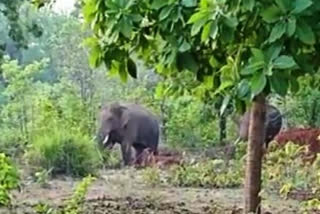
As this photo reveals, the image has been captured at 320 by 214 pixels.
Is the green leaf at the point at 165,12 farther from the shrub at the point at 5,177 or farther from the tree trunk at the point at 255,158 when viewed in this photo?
the shrub at the point at 5,177

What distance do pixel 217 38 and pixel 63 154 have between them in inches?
223

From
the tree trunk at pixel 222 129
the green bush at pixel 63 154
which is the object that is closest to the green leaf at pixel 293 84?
the green bush at pixel 63 154

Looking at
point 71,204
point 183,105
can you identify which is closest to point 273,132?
point 183,105

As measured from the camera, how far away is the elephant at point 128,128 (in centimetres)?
1045

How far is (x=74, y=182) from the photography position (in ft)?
24.5

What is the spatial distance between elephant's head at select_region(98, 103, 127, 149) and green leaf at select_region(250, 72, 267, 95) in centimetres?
798

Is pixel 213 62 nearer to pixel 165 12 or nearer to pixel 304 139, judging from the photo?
pixel 165 12

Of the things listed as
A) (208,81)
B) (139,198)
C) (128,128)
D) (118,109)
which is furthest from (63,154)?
(208,81)

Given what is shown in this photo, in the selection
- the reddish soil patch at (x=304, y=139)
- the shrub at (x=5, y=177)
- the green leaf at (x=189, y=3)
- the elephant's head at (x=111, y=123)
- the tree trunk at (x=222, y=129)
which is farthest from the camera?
the tree trunk at (x=222, y=129)

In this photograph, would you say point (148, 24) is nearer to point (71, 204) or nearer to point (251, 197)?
point (251, 197)

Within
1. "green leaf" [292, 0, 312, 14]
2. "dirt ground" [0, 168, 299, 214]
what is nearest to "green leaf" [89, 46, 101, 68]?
"green leaf" [292, 0, 312, 14]

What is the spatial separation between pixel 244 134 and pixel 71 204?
4.93 meters

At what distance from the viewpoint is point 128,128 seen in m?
10.9

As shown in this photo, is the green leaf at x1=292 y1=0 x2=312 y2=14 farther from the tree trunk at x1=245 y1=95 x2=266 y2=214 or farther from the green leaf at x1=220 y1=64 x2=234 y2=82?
the tree trunk at x1=245 y1=95 x2=266 y2=214
